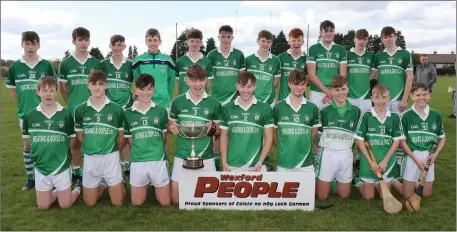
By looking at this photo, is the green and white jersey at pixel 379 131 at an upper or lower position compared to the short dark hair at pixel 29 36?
lower

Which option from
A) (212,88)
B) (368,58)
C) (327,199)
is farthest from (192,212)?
(368,58)

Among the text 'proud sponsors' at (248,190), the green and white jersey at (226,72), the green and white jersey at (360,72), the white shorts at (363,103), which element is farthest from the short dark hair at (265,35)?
the text 'proud sponsors' at (248,190)

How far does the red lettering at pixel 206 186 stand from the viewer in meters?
4.65

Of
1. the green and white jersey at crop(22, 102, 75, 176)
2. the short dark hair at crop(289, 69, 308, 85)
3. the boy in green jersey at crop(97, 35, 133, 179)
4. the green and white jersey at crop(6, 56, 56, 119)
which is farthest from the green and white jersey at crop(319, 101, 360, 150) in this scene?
the green and white jersey at crop(6, 56, 56, 119)

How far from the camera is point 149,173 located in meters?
4.85

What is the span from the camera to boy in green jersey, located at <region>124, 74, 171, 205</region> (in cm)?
481

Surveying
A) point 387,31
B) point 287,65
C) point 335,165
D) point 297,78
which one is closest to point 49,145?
point 297,78

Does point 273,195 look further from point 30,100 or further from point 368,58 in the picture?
point 30,100

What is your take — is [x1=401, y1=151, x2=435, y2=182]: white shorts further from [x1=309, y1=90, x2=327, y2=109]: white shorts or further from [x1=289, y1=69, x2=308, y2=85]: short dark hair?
[x1=289, y1=69, x2=308, y2=85]: short dark hair

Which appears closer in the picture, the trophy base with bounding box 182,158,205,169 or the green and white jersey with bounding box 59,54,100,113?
the trophy base with bounding box 182,158,205,169

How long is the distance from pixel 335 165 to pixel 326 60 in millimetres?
1731

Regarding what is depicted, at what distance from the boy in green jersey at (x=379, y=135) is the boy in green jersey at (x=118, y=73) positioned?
10.1ft

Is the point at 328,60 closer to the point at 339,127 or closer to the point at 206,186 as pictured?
the point at 339,127

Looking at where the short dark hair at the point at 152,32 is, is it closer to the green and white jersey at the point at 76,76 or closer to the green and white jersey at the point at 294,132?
the green and white jersey at the point at 76,76
